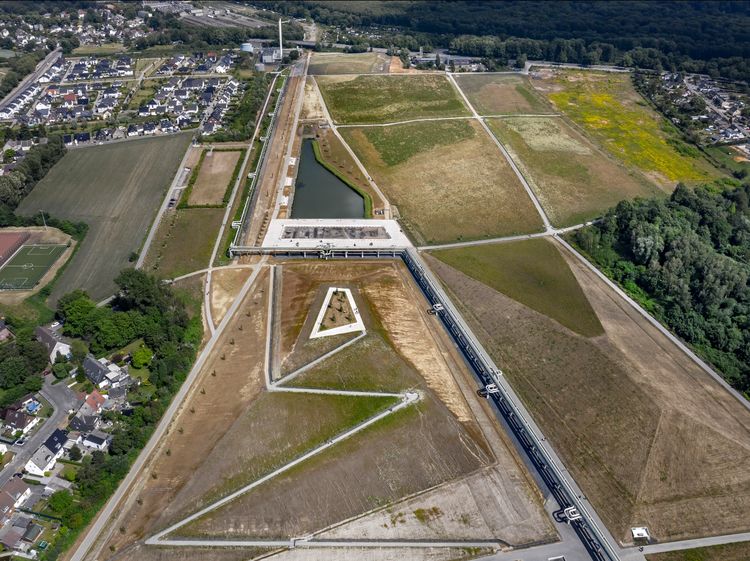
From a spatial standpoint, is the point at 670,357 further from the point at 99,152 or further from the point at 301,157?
the point at 99,152

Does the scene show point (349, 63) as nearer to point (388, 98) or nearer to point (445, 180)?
point (388, 98)

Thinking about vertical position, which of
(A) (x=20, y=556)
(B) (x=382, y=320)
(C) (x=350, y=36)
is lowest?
(A) (x=20, y=556)

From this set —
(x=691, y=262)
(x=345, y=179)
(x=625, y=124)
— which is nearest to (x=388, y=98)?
(x=345, y=179)

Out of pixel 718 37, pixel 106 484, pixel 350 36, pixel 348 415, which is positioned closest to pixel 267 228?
pixel 348 415

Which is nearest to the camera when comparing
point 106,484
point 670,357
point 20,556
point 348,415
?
point 20,556

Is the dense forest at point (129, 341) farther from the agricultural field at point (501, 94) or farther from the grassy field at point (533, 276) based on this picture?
the agricultural field at point (501, 94)

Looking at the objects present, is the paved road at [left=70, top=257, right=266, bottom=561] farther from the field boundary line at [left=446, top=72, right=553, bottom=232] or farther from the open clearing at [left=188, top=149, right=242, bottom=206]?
the field boundary line at [left=446, top=72, right=553, bottom=232]

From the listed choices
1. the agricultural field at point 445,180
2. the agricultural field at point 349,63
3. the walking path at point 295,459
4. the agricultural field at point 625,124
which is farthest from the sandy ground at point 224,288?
the agricultural field at point 349,63
